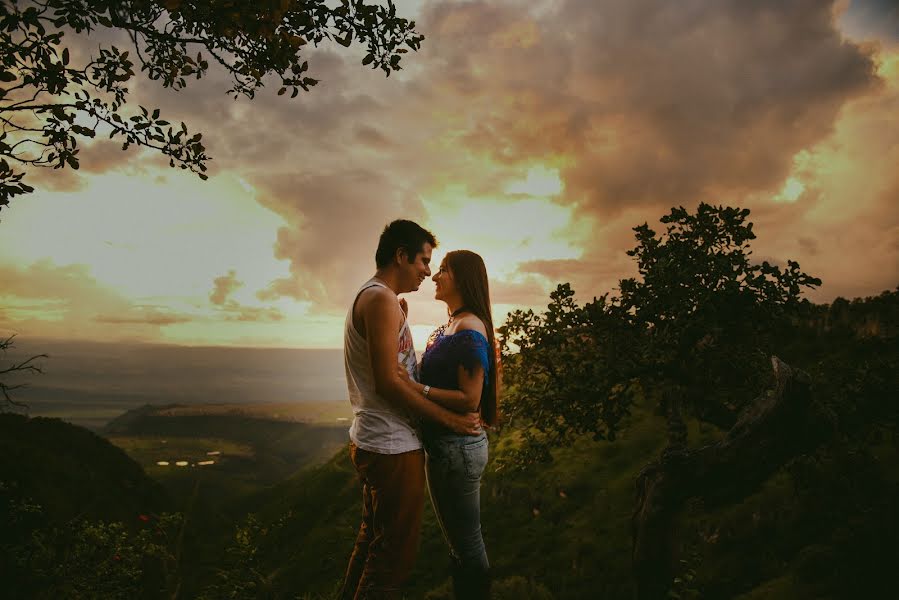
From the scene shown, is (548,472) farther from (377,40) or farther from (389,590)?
(377,40)

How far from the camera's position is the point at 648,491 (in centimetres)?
530

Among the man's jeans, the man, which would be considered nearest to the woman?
the man

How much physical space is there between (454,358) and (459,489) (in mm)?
1308

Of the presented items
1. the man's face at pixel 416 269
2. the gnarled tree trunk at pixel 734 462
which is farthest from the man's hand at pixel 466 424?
the gnarled tree trunk at pixel 734 462

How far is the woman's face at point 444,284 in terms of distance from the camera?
496 cm

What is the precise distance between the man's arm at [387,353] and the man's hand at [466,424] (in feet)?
0.44

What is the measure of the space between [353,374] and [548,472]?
17735 mm

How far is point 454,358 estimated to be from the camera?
457 cm

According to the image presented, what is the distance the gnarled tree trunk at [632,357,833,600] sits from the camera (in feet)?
16.2

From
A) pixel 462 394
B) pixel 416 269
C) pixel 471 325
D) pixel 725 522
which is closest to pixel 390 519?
pixel 462 394

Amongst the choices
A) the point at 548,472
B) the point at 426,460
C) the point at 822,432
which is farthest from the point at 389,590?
the point at 548,472

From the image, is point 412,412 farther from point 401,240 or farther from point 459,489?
point 401,240

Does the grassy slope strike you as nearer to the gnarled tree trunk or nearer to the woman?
the gnarled tree trunk

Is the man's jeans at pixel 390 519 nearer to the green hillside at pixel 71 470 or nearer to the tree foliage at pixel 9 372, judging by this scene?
the tree foliage at pixel 9 372
